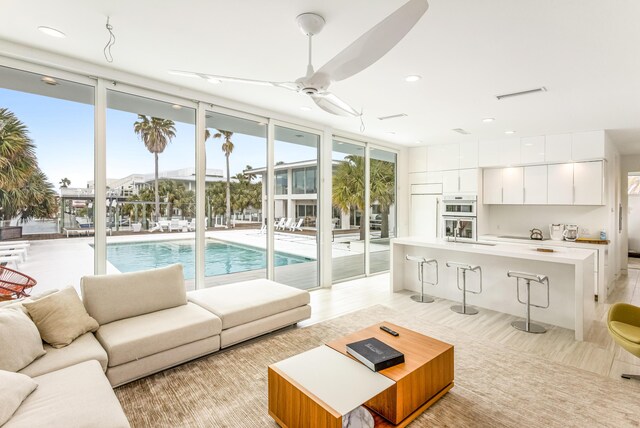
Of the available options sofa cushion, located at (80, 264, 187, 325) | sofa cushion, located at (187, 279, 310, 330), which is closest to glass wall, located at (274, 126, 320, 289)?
sofa cushion, located at (187, 279, 310, 330)

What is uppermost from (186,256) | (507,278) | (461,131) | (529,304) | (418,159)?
(461,131)

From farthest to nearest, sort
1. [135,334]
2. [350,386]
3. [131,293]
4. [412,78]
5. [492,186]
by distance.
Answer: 1. [492,186]
2. [412,78]
3. [131,293]
4. [135,334]
5. [350,386]

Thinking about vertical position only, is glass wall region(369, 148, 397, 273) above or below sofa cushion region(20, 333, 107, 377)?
above

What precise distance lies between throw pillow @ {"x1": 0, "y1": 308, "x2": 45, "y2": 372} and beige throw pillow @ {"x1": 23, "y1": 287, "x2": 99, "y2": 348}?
102 millimetres

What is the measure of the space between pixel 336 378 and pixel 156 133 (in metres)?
3.42

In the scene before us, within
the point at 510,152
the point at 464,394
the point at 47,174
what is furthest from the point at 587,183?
the point at 47,174

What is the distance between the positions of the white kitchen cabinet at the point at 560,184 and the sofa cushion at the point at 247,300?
16.0 feet

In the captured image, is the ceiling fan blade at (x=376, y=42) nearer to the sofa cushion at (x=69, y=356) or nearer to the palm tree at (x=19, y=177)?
the sofa cushion at (x=69, y=356)

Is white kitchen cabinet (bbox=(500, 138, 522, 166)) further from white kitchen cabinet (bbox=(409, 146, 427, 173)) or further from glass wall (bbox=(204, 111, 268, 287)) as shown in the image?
glass wall (bbox=(204, 111, 268, 287))

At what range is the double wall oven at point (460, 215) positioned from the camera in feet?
21.1

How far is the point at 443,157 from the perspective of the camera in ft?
22.6

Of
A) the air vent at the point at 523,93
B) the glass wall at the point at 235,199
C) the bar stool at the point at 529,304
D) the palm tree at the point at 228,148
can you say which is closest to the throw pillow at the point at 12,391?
the glass wall at the point at 235,199

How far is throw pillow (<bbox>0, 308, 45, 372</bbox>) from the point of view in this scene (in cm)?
196

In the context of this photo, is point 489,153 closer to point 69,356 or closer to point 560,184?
point 560,184
